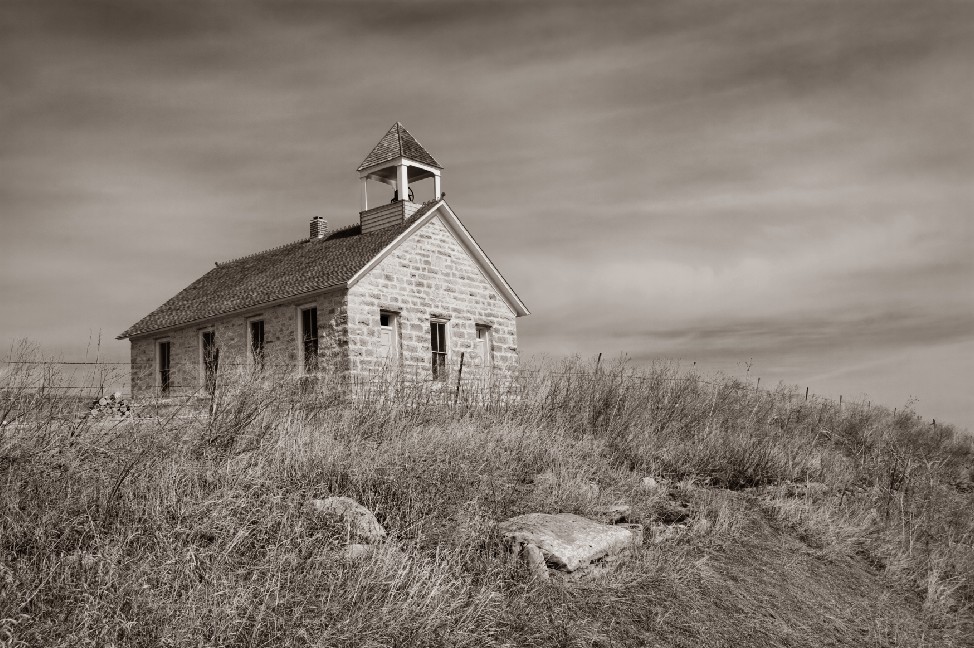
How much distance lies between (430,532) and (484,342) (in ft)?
53.6

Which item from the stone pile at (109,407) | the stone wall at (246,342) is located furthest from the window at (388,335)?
the stone pile at (109,407)

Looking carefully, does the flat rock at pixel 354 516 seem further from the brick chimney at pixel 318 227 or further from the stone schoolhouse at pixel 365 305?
the brick chimney at pixel 318 227

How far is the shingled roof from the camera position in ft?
66.5

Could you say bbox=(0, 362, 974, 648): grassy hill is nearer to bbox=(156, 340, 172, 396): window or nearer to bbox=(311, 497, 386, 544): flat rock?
bbox=(311, 497, 386, 544): flat rock

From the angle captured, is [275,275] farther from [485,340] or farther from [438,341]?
[485,340]

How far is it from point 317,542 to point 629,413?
23.1 ft

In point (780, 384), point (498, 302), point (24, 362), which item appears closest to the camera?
point (24, 362)

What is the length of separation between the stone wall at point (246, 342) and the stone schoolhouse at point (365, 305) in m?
0.03

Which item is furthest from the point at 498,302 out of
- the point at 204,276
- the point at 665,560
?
the point at 665,560

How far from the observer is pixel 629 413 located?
39.7 ft

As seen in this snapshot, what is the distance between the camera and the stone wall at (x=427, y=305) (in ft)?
63.1

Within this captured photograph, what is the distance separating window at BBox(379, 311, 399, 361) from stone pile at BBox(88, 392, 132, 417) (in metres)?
11.3

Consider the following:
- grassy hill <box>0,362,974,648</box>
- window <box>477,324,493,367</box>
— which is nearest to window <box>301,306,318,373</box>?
window <box>477,324,493,367</box>

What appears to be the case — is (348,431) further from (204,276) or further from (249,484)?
(204,276)
